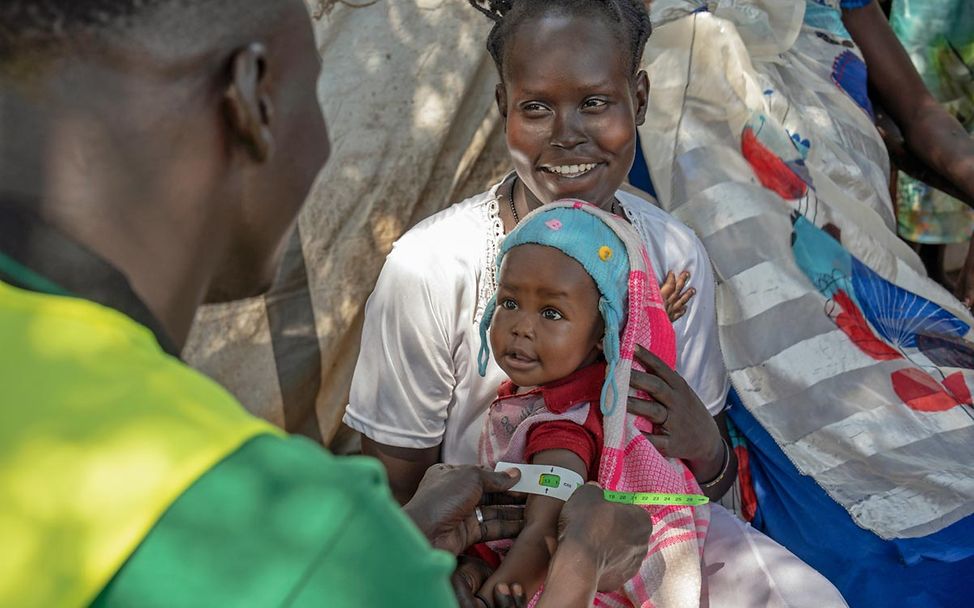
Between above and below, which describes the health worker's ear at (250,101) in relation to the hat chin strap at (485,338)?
above

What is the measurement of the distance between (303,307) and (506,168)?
774 millimetres

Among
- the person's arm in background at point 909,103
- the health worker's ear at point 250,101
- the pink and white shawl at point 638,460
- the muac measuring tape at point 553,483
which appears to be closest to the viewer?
the health worker's ear at point 250,101

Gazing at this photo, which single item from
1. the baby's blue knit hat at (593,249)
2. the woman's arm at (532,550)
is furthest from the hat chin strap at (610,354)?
the woman's arm at (532,550)

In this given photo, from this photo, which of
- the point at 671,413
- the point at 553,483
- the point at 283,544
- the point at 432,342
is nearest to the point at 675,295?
the point at 671,413

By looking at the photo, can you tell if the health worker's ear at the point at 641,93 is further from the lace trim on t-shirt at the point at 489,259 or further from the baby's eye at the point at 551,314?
the baby's eye at the point at 551,314

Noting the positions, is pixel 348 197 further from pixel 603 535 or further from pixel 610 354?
pixel 603 535

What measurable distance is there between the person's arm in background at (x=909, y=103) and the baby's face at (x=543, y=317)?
219 centimetres

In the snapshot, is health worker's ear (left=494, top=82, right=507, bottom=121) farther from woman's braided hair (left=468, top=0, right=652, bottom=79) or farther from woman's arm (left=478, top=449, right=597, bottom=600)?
woman's arm (left=478, top=449, right=597, bottom=600)

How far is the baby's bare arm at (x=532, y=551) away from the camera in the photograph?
1.98m

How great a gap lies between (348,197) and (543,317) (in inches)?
52.9

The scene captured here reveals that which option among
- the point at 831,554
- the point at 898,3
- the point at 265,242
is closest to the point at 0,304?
the point at 265,242

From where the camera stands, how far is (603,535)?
1.96 m

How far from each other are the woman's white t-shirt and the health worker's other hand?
1.65ft

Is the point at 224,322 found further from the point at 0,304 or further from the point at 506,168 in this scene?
the point at 0,304
